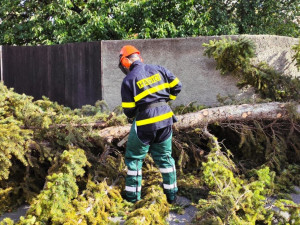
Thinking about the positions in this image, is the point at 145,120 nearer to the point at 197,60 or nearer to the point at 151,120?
the point at 151,120

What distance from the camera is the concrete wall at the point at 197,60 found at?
19.5 ft

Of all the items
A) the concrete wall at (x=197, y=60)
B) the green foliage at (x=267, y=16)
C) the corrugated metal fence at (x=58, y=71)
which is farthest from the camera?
the green foliage at (x=267, y=16)

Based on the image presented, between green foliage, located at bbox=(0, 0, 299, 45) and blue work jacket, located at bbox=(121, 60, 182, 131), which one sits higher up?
green foliage, located at bbox=(0, 0, 299, 45)

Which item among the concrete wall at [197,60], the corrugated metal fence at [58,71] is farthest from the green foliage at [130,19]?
the concrete wall at [197,60]

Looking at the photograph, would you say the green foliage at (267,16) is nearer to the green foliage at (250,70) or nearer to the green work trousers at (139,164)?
the green foliage at (250,70)

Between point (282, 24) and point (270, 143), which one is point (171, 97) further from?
point (282, 24)

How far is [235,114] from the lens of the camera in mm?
4895

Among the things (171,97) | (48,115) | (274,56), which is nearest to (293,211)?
(171,97)

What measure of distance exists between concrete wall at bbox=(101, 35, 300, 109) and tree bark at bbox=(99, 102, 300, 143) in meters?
1.06

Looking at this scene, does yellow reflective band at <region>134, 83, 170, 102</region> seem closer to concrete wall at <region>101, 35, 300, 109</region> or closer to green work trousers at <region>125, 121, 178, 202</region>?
green work trousers at <region>125, 121, 178, 202</region>

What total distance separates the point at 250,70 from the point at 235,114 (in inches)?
41.3

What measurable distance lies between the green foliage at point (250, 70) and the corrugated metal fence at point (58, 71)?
7.01 ft

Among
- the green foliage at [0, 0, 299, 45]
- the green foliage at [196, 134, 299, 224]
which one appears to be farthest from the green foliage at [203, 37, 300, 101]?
the green foliage at [0, 0, 299, 45]

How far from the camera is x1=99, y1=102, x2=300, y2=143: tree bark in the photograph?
15.8ft
